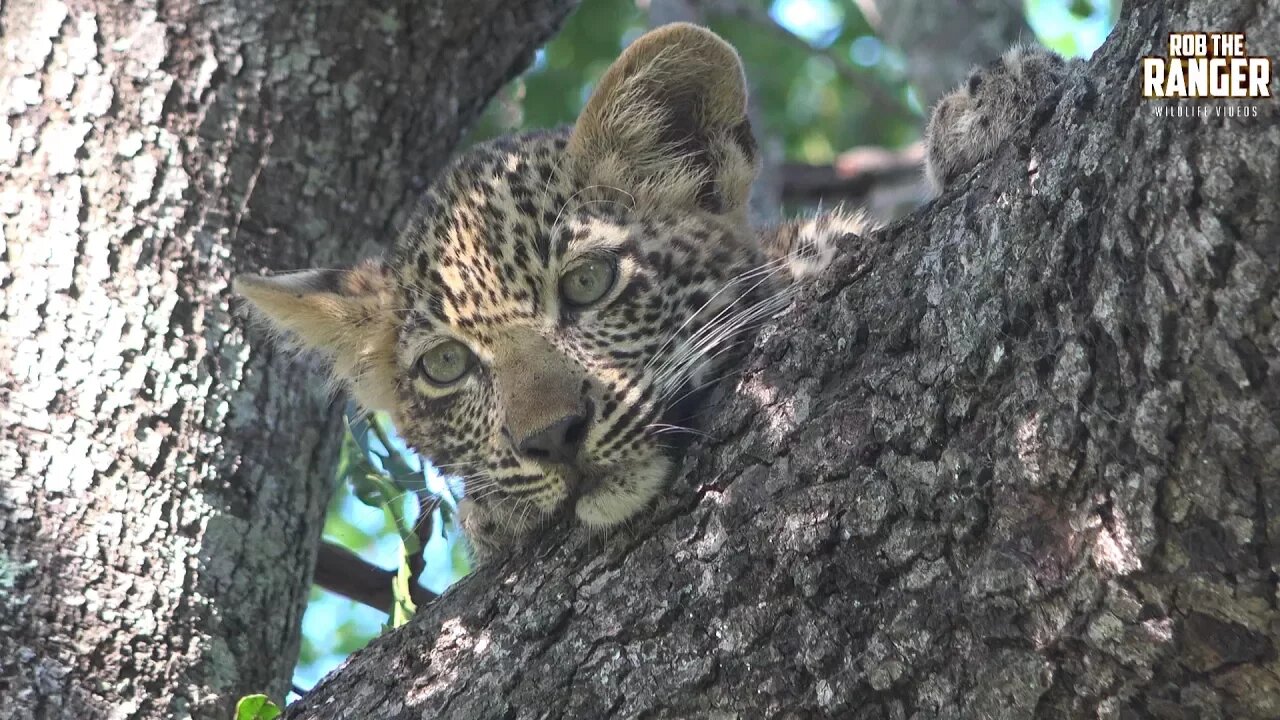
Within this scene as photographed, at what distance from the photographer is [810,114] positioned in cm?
1284

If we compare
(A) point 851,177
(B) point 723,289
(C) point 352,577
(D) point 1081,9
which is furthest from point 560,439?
(D) point 1081,9

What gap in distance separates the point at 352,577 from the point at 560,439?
2.01 m

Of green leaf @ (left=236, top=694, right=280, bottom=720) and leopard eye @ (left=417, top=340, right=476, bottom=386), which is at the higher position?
leopard eye @ (left=417, top=340, right=476, bottom=386)

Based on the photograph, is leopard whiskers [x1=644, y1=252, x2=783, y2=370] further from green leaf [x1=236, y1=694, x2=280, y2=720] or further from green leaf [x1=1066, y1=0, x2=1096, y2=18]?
green leaf [x1=1066, y1=0, x2=1096, y2=18]

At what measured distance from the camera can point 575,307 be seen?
4574 mm

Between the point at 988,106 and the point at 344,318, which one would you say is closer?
the point at 988,106

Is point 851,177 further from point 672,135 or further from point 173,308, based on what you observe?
point 173,308

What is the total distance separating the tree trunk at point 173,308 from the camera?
14.5 feet

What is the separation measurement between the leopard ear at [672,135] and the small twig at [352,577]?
6.65 ft

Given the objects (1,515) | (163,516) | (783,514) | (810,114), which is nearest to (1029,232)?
(783,514)

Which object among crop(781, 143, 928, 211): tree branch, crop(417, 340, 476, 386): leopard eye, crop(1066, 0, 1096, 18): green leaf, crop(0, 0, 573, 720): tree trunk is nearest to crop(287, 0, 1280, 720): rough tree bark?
crop(0, 0, 573, 720): tree trunk

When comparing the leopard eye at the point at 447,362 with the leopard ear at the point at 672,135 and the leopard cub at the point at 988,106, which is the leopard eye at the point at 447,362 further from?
the leopard cub at the point at 988,106

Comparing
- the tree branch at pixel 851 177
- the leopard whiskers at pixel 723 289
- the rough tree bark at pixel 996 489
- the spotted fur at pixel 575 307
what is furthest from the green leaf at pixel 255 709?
the tree branch at pixel 851 177

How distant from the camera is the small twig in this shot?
18.3 feet
